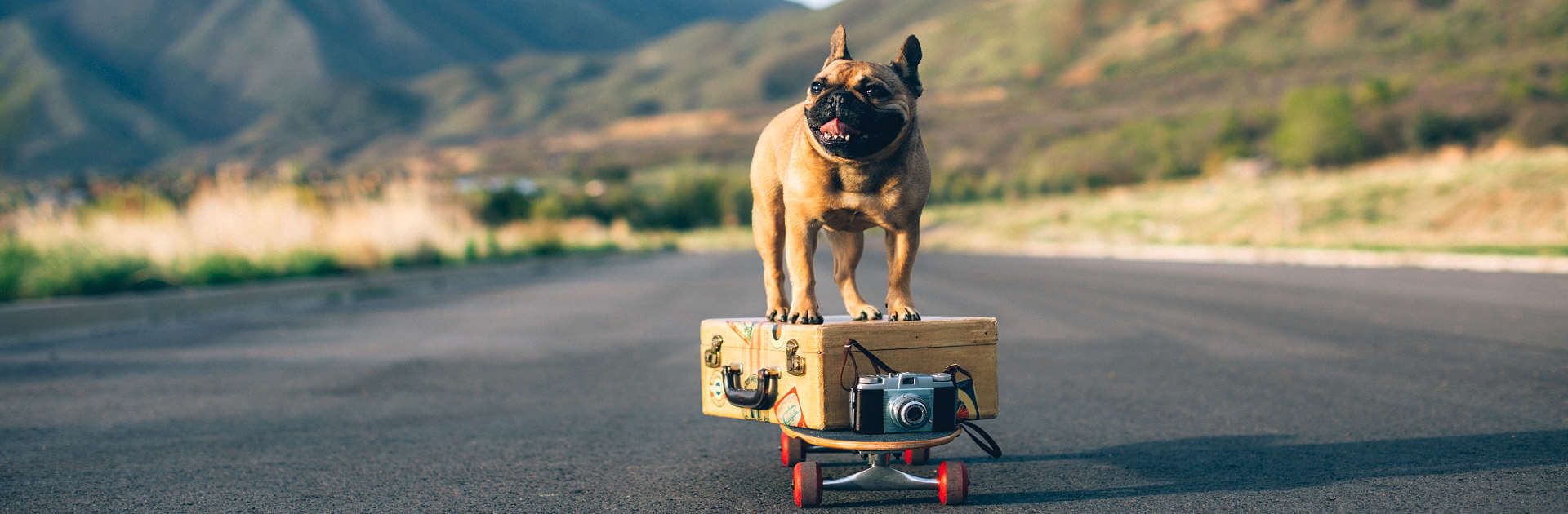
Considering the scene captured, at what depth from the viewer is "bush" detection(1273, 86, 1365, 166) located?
87500 mm

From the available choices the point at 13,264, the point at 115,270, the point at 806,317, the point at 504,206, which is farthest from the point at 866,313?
the point at 504,206

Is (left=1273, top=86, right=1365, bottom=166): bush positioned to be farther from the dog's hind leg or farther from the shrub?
the dog's hind leg

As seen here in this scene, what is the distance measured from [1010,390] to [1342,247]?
74.3 ft

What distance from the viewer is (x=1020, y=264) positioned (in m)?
29.2

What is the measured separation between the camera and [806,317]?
14.0 feet

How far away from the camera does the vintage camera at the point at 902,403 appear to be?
394 cm

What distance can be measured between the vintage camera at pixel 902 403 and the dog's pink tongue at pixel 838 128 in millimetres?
812

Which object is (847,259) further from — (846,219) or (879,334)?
(879,334)

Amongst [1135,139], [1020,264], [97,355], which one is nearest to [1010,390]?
[97,355]

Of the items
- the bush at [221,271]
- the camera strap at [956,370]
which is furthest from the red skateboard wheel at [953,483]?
the bush at [221,271]

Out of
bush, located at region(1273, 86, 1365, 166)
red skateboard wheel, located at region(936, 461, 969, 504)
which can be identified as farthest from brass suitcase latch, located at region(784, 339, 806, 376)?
bush, located at region(1273, 86, 1365, 166)

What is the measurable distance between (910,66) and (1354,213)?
3799 centimetres

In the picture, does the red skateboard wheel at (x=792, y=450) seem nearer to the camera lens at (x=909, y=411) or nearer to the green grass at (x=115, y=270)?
the camera lens at (x=909, y=411)

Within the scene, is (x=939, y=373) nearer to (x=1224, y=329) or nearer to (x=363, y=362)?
(x=363, y=362)
